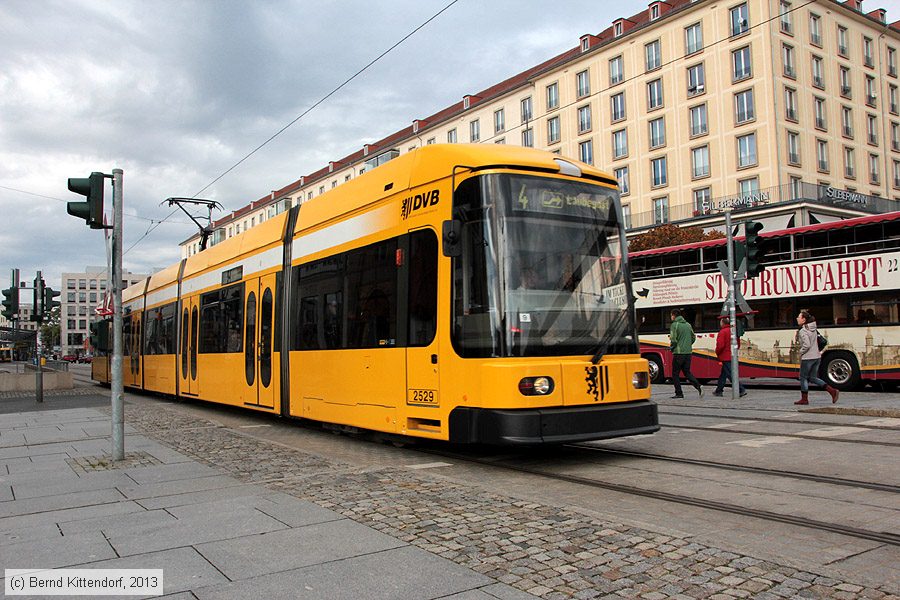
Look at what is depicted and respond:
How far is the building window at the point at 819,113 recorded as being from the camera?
46156 millimetres

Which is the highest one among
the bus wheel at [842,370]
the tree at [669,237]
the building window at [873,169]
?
the building window at [873,169]

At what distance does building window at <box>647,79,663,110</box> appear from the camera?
4956 centimetres

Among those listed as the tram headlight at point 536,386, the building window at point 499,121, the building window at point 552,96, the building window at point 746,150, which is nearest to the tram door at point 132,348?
the tram headlight at point 536,386

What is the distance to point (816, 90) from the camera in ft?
152

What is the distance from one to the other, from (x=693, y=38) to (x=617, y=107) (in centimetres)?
700

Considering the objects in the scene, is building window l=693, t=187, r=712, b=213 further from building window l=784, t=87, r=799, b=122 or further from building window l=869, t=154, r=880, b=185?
building window l=869, t=154, r=880, b=185

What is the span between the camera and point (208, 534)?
4.92m

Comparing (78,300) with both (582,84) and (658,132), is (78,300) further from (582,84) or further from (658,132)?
(658,132)

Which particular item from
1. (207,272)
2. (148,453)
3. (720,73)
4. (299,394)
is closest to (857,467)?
(299,394)

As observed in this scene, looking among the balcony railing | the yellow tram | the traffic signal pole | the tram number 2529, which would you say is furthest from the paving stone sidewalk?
the balcony railing

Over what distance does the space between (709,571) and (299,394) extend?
7.61 metres

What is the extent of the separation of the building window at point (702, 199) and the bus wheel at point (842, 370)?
29799 millimetres

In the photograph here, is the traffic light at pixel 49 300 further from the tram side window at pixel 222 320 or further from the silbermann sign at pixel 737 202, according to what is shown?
the silbermann sign at pixel 737 202

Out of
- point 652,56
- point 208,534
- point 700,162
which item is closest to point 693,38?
point 652,56
